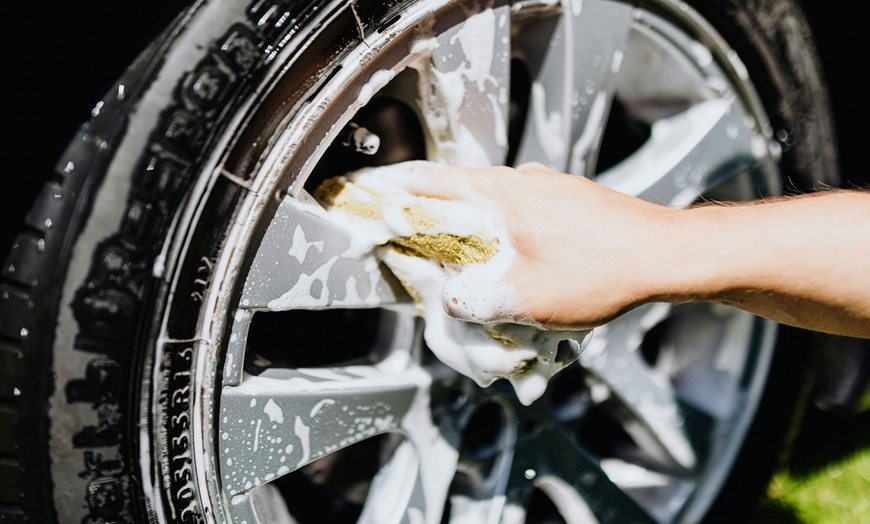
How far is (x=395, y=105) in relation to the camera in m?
1.10

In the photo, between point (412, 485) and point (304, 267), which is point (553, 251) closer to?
point (304, 267)

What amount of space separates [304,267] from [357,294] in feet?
0.37

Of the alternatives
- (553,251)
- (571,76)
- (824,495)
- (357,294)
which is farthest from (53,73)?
(824,495)

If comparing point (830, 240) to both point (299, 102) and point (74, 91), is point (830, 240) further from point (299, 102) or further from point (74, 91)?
point (74, 91)

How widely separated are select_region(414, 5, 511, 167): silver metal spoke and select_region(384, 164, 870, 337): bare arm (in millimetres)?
141

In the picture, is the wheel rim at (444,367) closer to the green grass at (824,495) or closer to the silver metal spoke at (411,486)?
the silver metal spoke at (411,486)

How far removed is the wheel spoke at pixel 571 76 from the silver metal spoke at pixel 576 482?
50cm

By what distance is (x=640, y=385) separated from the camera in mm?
1486

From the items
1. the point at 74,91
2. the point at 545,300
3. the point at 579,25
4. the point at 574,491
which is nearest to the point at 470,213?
the point at 545,300

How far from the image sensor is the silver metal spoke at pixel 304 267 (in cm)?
92

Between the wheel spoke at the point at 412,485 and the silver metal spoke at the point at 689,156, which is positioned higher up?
the silver metal spoke at the point at 689,156

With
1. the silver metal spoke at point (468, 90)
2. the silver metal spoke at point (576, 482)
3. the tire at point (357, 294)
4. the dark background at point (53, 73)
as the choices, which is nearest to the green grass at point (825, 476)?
the tire at point (357, 294)

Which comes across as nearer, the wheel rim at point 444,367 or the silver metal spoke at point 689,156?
the wheel rim at point 444,367

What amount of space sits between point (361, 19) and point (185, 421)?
1.72 ft
